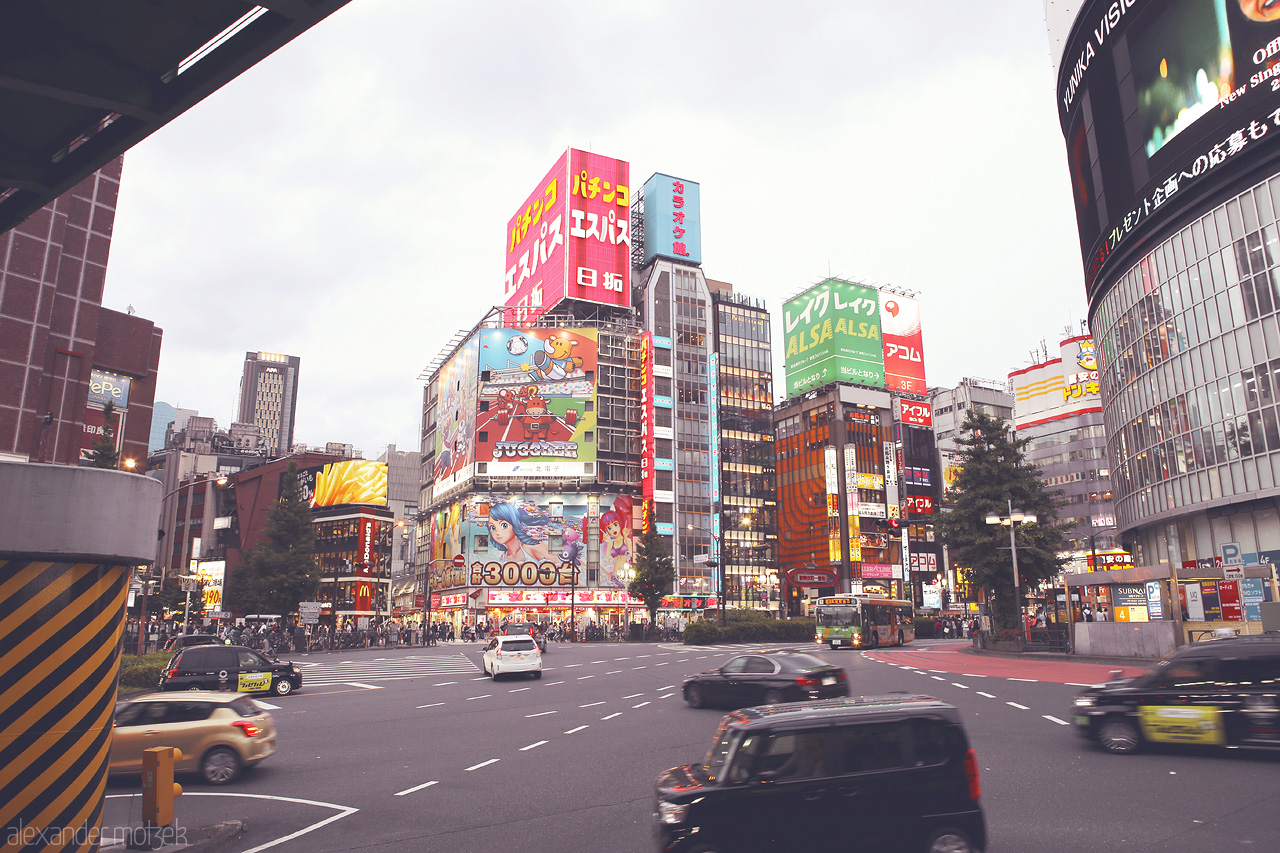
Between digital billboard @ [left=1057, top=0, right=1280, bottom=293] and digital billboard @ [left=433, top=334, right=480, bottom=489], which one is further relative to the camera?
digital billboard @ [left=433, top=334, right=480, bottom=489]

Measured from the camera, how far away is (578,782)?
1106 cm

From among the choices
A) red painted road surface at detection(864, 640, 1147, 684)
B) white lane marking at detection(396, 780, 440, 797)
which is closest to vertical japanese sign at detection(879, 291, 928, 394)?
red painted road surface at detection(864, 640, 1147, 684)

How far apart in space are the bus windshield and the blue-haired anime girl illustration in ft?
141

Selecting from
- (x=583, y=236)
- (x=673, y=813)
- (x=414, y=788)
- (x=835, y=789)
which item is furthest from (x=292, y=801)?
(x=583, y=236)

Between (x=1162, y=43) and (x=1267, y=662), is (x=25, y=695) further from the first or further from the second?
(x=1162, y=43)

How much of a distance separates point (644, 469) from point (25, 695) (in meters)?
85.4

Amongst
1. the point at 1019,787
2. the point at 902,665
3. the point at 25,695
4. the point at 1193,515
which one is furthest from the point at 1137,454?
the point at 25,695

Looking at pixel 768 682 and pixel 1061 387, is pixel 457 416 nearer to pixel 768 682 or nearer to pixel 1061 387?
pixel 1061 387

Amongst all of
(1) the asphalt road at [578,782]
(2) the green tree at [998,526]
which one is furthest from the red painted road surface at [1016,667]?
(2) the green tree at [998,526]

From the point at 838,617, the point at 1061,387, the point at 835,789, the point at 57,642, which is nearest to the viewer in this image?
the point at 57,642

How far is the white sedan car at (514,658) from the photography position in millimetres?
27984

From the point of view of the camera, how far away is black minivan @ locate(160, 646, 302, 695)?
2189 centimetres

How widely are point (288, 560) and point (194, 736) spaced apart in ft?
156

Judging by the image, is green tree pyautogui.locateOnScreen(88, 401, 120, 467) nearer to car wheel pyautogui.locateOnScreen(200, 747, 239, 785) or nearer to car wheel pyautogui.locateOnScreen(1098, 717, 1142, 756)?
car wheel pyautogui.locateOnScreen(200, 747, 239, 785)
